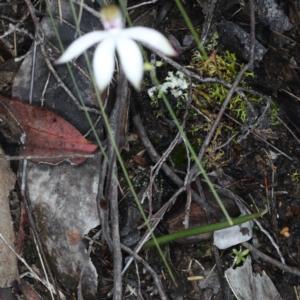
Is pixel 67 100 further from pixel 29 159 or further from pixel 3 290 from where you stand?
pixel 3 290

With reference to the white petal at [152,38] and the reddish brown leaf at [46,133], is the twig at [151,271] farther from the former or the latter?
the white petal at [152,38]

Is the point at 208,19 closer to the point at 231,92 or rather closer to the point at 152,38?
the point at 231,92

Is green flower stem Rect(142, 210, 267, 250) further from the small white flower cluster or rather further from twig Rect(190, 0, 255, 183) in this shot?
the small white flower cluster

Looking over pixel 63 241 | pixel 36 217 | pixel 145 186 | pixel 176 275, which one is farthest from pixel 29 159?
pixel 176 275

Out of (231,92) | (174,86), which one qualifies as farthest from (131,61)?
(174,86)

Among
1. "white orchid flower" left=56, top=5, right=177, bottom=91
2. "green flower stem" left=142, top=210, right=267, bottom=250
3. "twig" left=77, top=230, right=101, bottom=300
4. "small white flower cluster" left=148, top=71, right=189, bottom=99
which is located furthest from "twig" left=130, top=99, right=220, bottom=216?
"white orchid flower" left=56, top=5, right=177, bottom=91

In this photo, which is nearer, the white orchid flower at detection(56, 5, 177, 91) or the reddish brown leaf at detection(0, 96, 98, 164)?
the white orchid flower at detection(56, 5, 177, 91)
